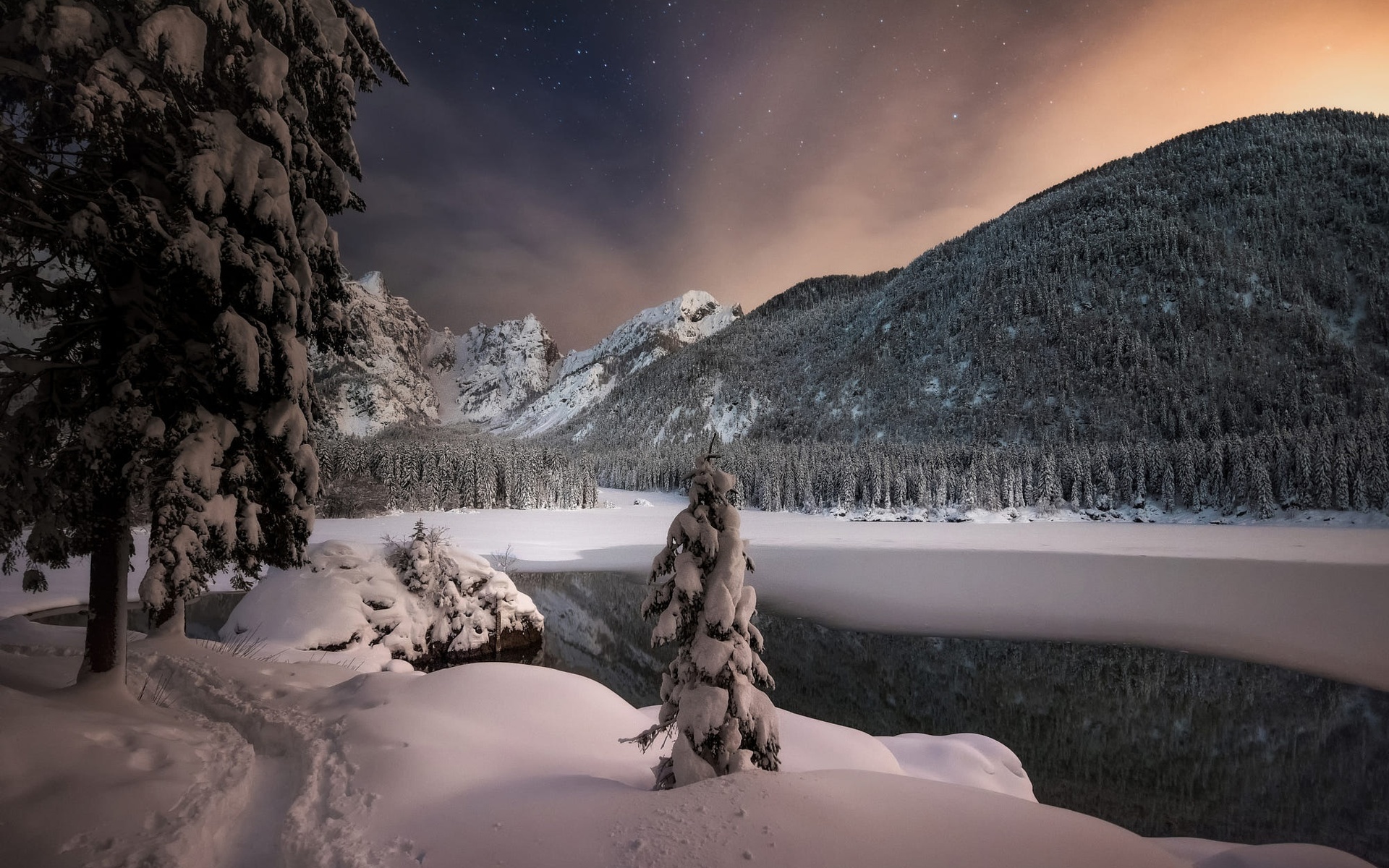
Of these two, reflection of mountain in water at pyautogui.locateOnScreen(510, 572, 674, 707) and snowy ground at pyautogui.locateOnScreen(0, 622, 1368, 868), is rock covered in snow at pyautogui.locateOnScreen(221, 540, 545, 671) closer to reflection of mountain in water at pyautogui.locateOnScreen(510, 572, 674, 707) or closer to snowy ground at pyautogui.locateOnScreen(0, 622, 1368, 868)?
reflection of mountain in water at pyautogui.locateOnScreen(510, 572, 674, 707)

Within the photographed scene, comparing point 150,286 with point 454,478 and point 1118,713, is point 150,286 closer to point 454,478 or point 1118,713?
point 1118,713

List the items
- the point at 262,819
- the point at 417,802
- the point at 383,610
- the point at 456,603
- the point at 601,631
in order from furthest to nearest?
the point at 601,631 → the point at 456,603 → the point at 383,610 → the point at 417,802 → the point at 262,819

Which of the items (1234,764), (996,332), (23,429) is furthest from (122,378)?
(996,332)

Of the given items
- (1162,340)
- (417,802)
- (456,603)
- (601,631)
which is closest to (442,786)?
(417,802)

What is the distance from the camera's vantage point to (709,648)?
661 cm

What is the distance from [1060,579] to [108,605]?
37.8 metres

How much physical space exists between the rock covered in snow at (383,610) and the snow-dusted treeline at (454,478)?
4605 cm

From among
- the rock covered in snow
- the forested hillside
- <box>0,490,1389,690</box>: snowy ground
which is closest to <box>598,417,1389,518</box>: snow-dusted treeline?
<box>0,490,1389,690</box>: snowy ground

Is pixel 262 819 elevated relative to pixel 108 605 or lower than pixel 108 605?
lower

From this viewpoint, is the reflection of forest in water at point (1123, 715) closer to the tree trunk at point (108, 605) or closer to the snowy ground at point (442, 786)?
the snowy ground at point (442, 786)

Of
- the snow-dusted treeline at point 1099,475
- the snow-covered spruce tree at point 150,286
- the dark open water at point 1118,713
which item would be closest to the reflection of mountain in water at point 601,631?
the dark open water at point 1118,713

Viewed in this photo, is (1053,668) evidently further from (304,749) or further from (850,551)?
(850,551)

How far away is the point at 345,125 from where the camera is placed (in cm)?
884

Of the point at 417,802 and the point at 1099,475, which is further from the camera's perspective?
the point at 1099,475
